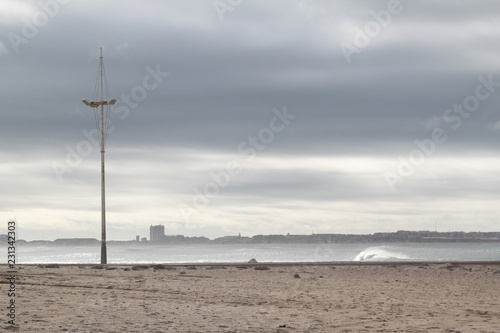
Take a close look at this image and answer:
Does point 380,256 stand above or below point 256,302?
above

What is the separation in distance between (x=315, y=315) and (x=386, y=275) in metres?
17.6

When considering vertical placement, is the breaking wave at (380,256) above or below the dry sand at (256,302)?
above

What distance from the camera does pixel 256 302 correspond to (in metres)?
23.4

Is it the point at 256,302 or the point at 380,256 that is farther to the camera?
the point at 380,256

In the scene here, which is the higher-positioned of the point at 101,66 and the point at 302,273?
the point at 101,66

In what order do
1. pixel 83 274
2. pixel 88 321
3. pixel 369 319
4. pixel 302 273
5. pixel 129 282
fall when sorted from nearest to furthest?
pixel 88 321, pixel 369 319, pixel 129 282, pixel 83 274, pixel 302 273

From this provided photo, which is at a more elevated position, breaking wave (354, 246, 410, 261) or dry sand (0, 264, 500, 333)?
breaking wave (354, 246, 410, 261)

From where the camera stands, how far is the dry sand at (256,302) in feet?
59.2

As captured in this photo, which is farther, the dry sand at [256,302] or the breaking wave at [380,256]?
the breaking wave at [380,256]

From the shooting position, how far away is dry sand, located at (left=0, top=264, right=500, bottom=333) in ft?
59.2

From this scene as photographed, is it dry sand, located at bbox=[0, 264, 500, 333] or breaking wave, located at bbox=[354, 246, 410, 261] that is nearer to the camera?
dry sand, located at bbox=[0, 264, 500, 333]

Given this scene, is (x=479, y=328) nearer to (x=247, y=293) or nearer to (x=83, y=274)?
(x=247, y=293)

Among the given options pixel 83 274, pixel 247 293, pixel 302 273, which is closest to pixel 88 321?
pixel 247 293

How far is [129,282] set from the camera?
30016 mm
